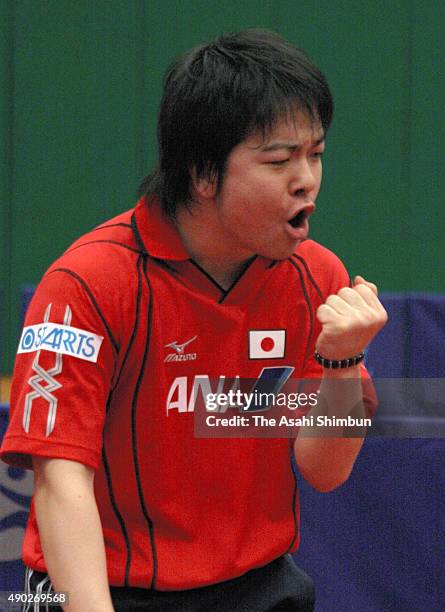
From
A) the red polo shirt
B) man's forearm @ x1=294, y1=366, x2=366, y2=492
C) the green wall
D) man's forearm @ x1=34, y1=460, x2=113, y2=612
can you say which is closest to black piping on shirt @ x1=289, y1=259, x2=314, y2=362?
the red polo shirt

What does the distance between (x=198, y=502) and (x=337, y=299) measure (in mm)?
422

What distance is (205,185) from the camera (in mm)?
1786

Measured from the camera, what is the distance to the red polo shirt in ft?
5.48

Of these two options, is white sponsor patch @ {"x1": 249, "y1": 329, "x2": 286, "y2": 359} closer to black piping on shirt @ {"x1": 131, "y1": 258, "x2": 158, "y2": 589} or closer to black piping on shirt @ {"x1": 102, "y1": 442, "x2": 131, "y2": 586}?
black piping on shirt @ {"x1": 131, "y1": 258, "x2": 158, "y2": 589}

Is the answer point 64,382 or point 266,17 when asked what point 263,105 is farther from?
point 266,17

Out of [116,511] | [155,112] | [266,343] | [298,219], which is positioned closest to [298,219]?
[298,219]

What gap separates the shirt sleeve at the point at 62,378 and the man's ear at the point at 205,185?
26 cm

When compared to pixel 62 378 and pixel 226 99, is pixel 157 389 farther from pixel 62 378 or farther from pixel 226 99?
pixel 226 99

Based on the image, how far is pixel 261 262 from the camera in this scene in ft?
6.27

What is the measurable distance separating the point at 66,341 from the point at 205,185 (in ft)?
1.18

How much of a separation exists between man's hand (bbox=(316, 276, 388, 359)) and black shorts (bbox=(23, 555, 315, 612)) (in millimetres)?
450

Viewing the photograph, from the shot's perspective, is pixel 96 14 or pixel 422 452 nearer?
pixel 422 452

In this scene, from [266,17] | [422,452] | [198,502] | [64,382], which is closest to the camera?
[64,382]

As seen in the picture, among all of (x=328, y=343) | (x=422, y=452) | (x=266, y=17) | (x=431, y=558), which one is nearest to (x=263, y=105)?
(x=328, y=343)
